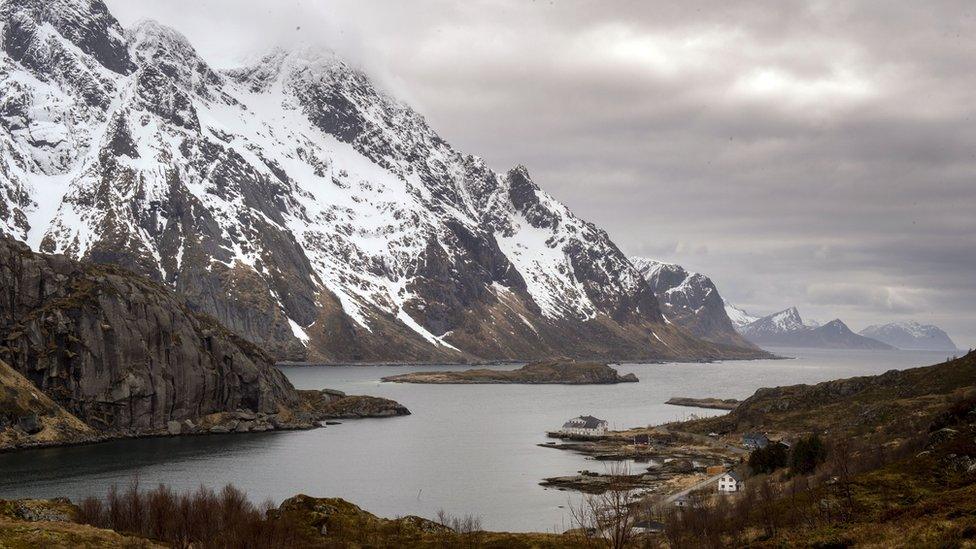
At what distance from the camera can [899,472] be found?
9075 centimetres

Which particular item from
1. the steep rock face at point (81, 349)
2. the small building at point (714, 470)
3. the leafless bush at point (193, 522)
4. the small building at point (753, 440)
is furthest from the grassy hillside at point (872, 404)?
the steep rock face at point (81, 349)

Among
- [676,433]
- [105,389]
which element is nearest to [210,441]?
[105,389]

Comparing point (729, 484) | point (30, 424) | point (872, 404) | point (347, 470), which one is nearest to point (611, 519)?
point (729, 484)

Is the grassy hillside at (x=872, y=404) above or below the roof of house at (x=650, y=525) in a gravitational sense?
above

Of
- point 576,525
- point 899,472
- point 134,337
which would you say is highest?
point 134,337

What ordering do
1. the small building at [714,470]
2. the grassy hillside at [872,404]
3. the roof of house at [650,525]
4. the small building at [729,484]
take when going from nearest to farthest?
the roof of house at [650,525] → the small building at [729,484] → the small building at [714,470] → the grassy hillside at [872,404]

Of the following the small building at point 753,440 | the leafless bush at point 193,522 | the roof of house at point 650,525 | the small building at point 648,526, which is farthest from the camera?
the small building at point 753,440

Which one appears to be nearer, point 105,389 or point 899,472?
point 899,472

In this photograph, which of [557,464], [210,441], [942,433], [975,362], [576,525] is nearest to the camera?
[942,433]

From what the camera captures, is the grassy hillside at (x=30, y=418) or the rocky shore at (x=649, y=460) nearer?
the rocky shore at (x=649, y=460)

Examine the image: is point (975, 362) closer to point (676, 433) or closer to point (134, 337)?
point (676, 433)

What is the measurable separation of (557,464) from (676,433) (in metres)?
42.9

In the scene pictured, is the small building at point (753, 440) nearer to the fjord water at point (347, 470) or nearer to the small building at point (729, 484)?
the fjord water at point (347, 470)

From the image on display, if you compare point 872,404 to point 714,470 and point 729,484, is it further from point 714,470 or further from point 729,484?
point 729,484
